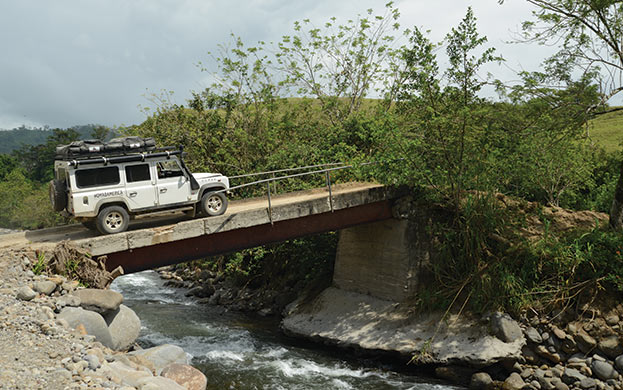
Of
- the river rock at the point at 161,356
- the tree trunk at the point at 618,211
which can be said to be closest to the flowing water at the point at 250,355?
the river rock at the point at 161,356

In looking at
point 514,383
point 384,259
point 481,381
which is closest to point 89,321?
point 481,381

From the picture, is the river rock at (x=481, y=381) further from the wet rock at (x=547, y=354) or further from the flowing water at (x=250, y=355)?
the wet rock at (x=547, y=354)

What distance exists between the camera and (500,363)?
15.0 meters

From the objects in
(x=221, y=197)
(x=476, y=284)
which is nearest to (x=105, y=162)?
(x=221, y=197)

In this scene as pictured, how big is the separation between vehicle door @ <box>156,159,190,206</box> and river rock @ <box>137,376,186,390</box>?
578cm

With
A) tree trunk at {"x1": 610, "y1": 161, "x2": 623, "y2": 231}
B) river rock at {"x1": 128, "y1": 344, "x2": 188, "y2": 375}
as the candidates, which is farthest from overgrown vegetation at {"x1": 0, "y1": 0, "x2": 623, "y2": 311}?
river rock at {"x1": 128, "y1": 344, "x2": 188, "y2": 375}

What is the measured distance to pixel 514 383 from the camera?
14.2m

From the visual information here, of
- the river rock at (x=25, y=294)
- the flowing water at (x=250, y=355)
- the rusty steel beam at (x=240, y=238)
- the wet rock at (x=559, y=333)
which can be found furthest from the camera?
the wet rock at (x=559, y=333)

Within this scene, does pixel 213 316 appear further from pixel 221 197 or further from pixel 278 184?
pixel 221 197

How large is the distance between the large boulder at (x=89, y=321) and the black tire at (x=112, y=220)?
3051 mm

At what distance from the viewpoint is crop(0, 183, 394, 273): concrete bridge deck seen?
1322 centimetres

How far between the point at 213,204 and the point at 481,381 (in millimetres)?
8824

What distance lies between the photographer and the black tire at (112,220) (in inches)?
516

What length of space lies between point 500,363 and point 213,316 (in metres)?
11.2
